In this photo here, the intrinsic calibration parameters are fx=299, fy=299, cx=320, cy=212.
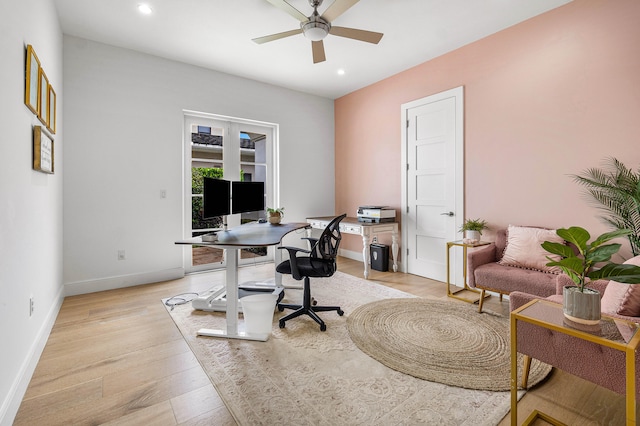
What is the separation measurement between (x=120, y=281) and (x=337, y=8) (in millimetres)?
3636

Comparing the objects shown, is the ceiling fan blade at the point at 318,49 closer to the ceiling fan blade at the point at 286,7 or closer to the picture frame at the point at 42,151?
the ceiling fan blade at the point at 286,7

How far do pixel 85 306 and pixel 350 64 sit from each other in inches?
160

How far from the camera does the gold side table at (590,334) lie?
3.42ft

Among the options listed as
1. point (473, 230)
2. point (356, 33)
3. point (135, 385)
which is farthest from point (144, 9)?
point (473, 230)

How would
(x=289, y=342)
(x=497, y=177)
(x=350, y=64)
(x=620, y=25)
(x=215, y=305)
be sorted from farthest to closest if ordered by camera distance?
(x=350, y=64) < (x=497, y=177) < (x=215, y=305) < (x=620, y=25) < (x=289, y=342)

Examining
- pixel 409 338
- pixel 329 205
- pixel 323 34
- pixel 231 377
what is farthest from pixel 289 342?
pixel 329 205

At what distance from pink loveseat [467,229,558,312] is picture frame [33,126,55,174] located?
350 cm

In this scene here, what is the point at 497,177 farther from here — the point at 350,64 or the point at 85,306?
the point at 85,306

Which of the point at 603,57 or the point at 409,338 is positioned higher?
the point at 603,57

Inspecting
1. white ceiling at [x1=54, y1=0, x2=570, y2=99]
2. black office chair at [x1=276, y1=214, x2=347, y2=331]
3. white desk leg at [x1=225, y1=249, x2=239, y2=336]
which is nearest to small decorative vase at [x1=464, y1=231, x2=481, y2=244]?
black office chair at [x1=276, y1=214, x2=347, y2=331]

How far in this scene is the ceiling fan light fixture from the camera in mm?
2555

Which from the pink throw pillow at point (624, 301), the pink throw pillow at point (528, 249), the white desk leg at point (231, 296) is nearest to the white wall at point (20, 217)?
the white desk leg at point (231, 296)

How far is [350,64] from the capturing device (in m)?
3.92

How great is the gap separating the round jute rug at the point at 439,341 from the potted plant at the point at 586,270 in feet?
2.42
